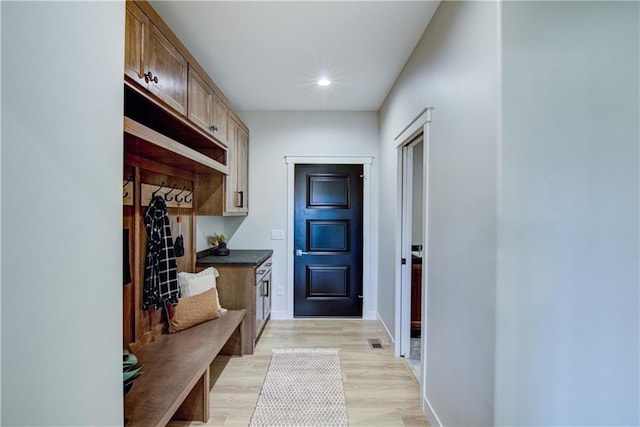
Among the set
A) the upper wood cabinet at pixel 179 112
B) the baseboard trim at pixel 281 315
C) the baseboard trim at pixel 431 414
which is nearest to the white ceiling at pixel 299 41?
the upper wood cabinet at pixel 179 112

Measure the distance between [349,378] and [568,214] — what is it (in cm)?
206

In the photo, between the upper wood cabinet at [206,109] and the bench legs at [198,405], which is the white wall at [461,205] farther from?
the upper wood cabinet at [206,109]

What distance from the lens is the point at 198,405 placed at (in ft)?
6.89

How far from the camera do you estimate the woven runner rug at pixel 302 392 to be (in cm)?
213

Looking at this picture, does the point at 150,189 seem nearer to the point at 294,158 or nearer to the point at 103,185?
the point at 103,185

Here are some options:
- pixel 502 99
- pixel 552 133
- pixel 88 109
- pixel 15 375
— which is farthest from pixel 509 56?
pixel 15 375

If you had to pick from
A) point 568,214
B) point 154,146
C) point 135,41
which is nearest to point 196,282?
point 154,146

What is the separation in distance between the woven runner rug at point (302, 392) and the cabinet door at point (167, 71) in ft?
7.00

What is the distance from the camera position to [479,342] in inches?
57.9

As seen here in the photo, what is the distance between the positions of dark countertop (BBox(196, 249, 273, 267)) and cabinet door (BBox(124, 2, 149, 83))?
6.31 feet

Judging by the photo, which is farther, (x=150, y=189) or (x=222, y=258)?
(x=222, y=258)

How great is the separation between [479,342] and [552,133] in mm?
960

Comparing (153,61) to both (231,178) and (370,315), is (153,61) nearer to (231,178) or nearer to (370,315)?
(231,178)

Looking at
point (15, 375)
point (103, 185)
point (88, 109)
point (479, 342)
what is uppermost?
point (88, 109)
